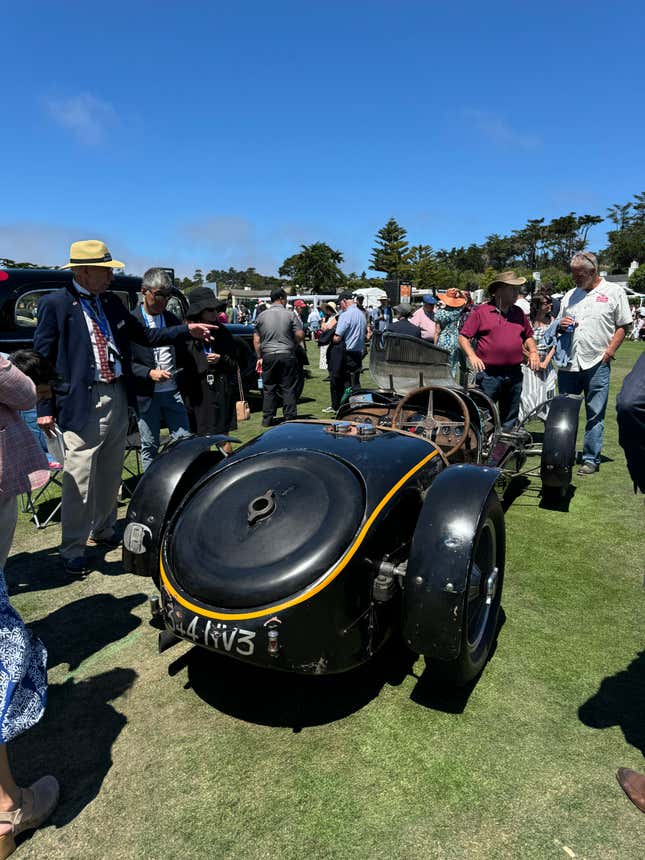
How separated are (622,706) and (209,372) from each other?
12.9 ft

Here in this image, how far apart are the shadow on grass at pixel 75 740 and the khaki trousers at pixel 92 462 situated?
4.31ft

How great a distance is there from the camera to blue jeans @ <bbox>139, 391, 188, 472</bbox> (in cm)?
506

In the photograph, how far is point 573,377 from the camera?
5.78 metres

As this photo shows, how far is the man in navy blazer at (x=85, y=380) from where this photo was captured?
12.0 ft

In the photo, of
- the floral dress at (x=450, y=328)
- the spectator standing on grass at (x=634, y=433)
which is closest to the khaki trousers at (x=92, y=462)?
the spectator standing on grass at (x=634, y=433)

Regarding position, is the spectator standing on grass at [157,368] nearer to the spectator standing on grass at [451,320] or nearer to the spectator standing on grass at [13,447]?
the spectator standing on grass at [13,447]

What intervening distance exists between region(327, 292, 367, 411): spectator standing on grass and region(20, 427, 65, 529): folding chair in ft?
13.8

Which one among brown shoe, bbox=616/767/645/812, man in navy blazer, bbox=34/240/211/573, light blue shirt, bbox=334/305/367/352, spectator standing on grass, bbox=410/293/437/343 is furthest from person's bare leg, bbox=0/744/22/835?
spectator standing on grass, bbox=410/293/437/343

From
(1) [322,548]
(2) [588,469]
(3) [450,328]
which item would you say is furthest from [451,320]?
(1) [322,548]

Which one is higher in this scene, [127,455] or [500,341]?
[500,341]

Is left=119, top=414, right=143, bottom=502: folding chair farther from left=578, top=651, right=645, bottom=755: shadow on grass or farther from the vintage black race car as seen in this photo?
left=578, top=651, right=645, bottom=755: shadow on grass

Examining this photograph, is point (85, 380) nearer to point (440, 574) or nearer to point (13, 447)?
point (13, 447)

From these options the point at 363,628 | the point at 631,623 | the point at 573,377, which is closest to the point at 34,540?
the point at 363,628

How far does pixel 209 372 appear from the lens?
5.09 meters
